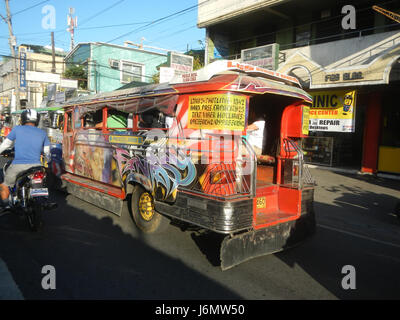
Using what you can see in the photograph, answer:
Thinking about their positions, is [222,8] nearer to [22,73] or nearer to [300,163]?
[300,163]

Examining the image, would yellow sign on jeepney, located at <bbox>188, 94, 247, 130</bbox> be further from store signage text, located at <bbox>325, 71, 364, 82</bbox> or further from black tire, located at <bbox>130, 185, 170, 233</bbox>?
store signage text, located at <bbox>325, 71, 364, 82</bbox>

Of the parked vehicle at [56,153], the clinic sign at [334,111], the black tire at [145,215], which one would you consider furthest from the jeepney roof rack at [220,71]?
the clinic sign at [334,111]

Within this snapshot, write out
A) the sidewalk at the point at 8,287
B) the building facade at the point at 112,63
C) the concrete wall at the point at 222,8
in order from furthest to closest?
the building facade at the point at 112,63 < the concrete wall at the point at 222,8 < the sidewalk at the point at 8,287

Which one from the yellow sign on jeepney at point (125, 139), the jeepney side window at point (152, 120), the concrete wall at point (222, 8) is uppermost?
the concrete wall at point (222, 8)

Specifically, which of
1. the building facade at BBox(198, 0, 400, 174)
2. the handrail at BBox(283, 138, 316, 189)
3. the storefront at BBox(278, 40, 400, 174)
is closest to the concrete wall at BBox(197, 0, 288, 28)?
the building facade at BBox(198, 0, 400, 174)

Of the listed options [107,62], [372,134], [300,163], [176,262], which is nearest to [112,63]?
[107,62]

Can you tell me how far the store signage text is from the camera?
35.1 feet

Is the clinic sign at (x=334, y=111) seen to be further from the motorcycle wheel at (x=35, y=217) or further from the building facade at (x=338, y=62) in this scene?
the motorcycle wheel at (x=35, y=217)

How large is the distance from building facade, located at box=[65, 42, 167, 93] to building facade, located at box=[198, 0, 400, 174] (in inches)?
466

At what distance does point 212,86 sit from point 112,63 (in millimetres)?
23421

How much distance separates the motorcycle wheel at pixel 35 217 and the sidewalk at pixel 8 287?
4.32 ft

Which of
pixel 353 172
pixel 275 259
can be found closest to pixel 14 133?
pixel 275 259

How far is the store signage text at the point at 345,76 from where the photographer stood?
10.7 m
